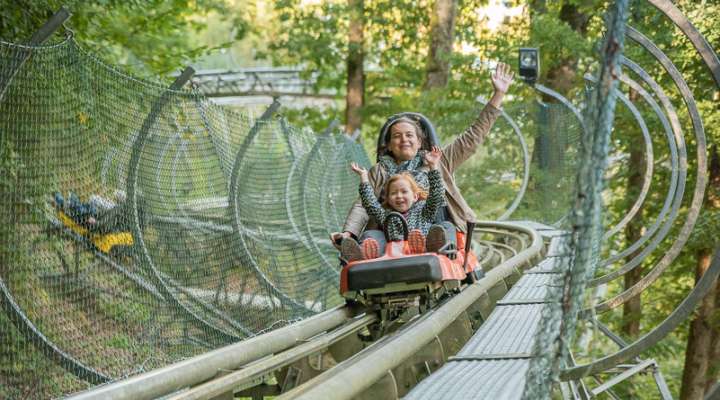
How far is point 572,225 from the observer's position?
235cm

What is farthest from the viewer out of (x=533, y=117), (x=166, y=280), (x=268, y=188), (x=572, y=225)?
(x=533, y=117)

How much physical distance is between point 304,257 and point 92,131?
→ 140 inches

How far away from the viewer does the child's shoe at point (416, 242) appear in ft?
21.7

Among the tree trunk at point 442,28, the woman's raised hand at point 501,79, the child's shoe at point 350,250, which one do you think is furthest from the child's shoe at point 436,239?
the tree trunk at point 442,28

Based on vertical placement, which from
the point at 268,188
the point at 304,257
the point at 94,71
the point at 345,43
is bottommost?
the point at 304,257

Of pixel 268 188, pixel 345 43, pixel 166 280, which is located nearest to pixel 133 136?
pixel 166 280

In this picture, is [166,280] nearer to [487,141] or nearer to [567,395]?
[567,395]

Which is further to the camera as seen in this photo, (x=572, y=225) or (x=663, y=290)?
(x=663, y=290)

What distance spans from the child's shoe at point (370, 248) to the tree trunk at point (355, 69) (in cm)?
1599

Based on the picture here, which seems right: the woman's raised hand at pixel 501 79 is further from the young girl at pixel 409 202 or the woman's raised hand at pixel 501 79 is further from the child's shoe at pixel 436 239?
the child's shoe at pixel 436 239

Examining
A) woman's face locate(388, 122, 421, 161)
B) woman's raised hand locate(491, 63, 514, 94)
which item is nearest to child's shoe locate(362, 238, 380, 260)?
woman's face locate(388, 122, 421, 161)

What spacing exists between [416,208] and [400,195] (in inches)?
7.4

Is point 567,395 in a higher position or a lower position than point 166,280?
lower

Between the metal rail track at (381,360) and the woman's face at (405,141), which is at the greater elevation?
Answer: the woman's face at (405,141)
